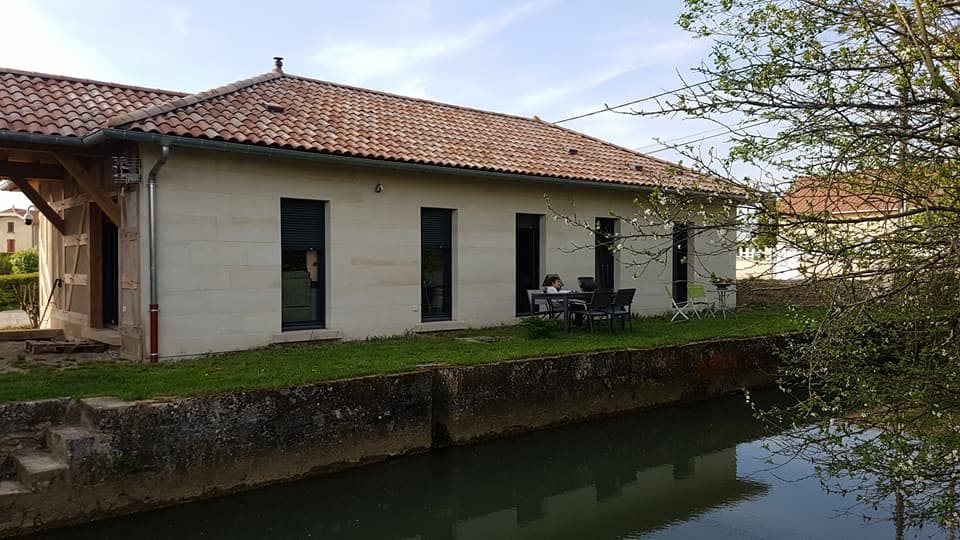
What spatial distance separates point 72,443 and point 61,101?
6.70 m

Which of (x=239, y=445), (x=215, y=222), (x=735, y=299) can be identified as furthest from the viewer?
(x=735, y=299)

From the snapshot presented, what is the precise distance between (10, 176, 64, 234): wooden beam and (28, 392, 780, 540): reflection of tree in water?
749cm

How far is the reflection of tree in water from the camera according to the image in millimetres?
6840

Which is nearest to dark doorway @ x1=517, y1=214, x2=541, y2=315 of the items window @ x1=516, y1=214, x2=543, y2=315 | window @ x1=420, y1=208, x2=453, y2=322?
window @ x1=516, y1=214, x2=543, y2=315

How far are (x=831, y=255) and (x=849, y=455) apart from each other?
1541 mm

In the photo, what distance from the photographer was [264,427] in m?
7.61

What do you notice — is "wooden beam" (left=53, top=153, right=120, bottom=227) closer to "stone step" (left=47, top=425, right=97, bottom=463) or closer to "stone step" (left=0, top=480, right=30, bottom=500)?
"stone step" (left=47, top=425, right=97, bottom=463)

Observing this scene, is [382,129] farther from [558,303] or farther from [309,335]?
[558,303]

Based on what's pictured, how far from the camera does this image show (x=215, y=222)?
10484 millimetres

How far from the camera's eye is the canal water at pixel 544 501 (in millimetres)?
6719

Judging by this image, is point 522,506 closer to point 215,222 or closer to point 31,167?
point 215,222

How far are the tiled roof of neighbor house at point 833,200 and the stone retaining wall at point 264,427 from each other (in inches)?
204

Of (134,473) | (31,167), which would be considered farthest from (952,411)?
(31,167)

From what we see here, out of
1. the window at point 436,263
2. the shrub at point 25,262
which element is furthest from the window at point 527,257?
the shrub at point 25,262
